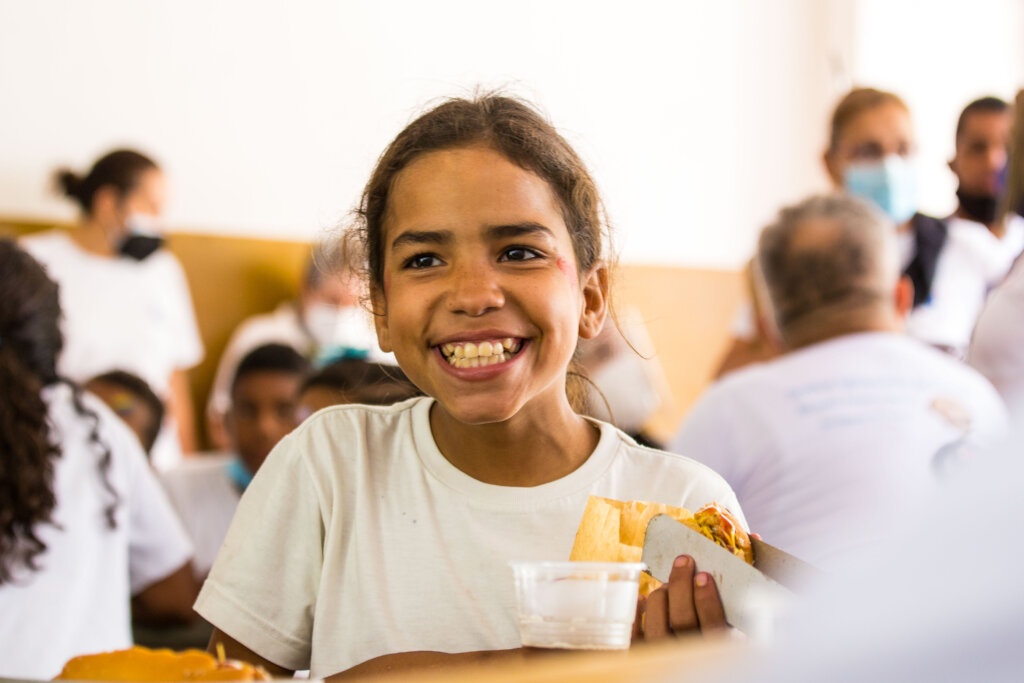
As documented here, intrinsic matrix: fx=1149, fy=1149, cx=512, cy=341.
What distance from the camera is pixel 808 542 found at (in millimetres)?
2062

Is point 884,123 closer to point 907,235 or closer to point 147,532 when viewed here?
point 907,235

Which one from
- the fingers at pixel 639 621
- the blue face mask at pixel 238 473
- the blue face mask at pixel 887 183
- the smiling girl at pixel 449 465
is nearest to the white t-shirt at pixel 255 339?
the blue face mask at pixel 238 473

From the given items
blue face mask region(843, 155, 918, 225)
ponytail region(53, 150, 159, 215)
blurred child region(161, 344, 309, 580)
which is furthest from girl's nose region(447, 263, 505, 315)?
ponytail region(53, 150, 159, 215)

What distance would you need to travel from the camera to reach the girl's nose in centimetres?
129

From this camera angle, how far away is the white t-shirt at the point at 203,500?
3.22 m

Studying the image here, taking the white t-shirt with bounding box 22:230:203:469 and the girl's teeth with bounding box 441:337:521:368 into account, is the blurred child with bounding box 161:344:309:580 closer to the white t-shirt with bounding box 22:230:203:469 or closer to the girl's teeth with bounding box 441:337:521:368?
the white t-shirt with bounding box 22:230:203:469

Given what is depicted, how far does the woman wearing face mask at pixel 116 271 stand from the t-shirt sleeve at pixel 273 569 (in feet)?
11.0

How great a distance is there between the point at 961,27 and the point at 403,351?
7.38m

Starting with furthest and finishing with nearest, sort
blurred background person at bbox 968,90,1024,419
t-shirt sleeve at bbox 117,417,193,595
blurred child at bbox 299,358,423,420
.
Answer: t-shirt sleeve at bbox 117,417,193,595 → blurred child at bbox 299,358,423,420 → blurred background person at bbox 968,90,1024,419

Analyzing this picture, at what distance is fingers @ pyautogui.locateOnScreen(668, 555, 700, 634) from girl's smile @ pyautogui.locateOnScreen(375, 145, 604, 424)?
0.39 metres

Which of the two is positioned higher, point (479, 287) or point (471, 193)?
point (471, 193)

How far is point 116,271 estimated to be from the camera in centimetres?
469

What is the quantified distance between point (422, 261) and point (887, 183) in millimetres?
2761

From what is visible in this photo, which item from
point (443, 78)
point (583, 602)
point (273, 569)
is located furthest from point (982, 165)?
point (583, 602)
